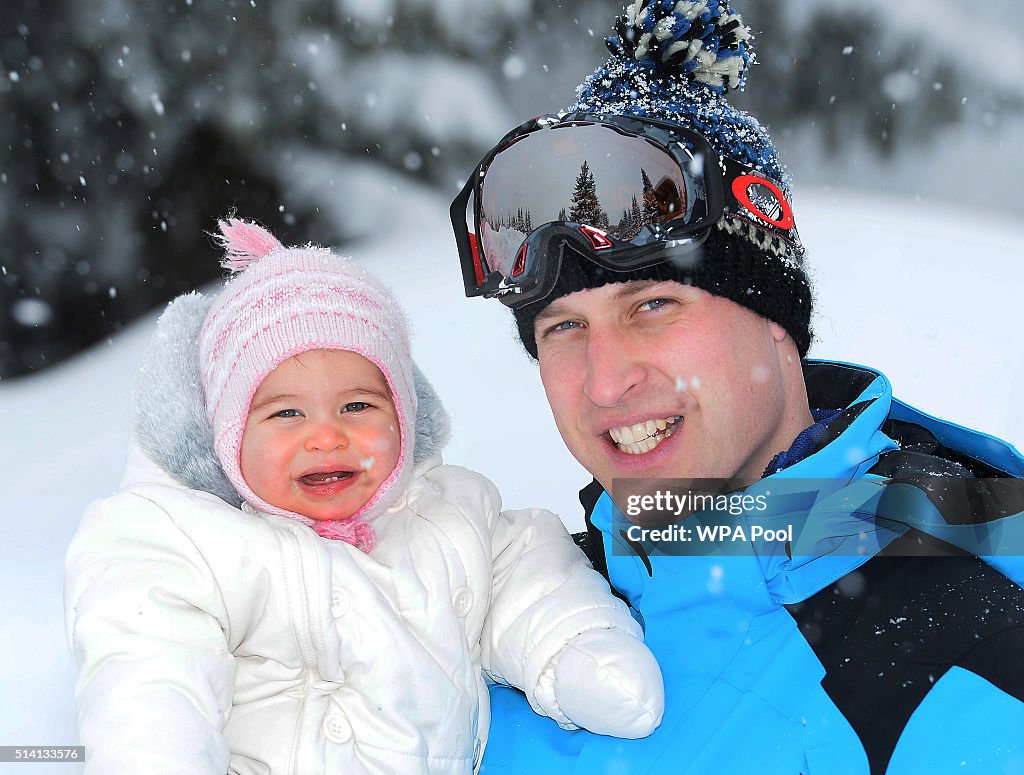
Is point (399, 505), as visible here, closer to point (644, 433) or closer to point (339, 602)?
point (339, 602)

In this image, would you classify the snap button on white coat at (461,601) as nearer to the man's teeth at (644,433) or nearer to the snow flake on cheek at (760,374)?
the man's teeth at (644,433)

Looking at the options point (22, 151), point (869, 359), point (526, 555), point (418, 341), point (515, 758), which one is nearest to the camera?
point (515, 758)

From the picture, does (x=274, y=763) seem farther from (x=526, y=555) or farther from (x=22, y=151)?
(x=22, y=151)

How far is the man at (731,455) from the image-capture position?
1.56m

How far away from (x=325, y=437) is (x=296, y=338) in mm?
267

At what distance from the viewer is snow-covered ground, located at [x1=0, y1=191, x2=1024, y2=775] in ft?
10.8

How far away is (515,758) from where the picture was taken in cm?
191

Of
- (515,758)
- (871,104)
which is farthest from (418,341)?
(871,104)

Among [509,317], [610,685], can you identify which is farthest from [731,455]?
[509,317]

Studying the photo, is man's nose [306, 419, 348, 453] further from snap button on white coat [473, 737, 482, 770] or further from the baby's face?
snap button on white coat [473, 737, 482, 770]

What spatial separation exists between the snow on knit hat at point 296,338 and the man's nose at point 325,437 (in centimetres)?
16

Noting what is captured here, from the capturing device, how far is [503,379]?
5.37 metres

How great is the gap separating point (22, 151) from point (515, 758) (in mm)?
6855

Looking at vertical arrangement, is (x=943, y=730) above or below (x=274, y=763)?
above
